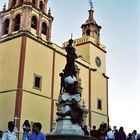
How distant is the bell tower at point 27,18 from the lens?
26.1 m

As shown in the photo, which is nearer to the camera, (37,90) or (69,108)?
(69,108)

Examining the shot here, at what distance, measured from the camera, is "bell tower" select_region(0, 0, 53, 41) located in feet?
85.6

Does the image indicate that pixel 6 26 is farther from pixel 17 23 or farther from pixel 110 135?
pixel 110 135

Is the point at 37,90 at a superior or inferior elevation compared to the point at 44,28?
inferior

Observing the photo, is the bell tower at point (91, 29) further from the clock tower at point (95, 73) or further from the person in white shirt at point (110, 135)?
the person in white shirt at point (110, 135)

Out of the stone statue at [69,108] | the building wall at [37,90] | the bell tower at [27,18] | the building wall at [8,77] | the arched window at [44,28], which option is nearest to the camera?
the stone statue at [69,108]

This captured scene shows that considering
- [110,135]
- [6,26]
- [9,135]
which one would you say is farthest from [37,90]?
[9,135]

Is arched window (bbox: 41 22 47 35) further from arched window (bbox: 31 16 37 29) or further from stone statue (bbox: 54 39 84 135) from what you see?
stone statue (bbox: 54 39 84 135)

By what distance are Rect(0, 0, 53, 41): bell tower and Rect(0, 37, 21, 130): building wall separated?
1.69 metres

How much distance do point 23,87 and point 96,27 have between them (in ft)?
60.0

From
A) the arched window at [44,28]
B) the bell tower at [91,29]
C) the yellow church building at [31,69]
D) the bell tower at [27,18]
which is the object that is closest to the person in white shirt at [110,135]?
the yellow church building at [31,69]

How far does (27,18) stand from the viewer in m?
26.0

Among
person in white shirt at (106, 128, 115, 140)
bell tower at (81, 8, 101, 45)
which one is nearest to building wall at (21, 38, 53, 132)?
bell tower at (81, 8, 101, 45)

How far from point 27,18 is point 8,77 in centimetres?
579
